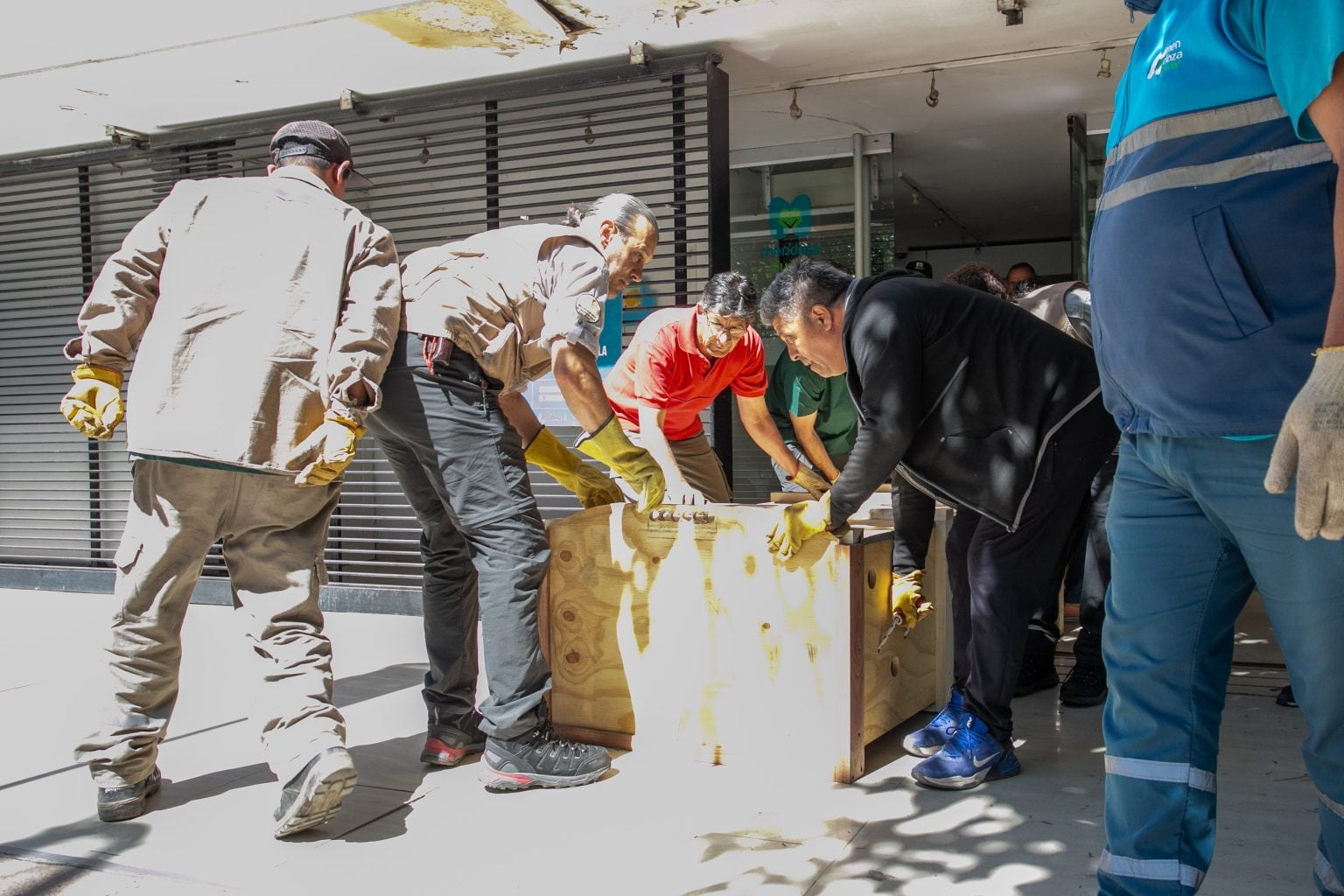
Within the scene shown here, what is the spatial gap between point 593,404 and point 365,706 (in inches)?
70.5

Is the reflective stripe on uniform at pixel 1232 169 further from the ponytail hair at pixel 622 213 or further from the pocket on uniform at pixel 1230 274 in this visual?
the ponytail hair at pixel 622 213

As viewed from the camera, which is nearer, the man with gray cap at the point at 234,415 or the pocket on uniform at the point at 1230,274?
the pocket on uniform at the point at 1230,274

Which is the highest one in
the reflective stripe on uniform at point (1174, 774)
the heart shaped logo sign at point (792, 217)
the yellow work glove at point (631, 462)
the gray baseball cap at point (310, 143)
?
the heart shaped logo sign at point (792, 217)

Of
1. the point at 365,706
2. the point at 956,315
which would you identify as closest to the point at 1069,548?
the point at 956,315

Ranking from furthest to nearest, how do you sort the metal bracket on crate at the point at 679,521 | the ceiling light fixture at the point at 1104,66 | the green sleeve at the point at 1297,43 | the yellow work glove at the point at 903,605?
the ceiling light fixture at the point at 1104,66 → the yellow work glove at the point at 903,605 → the metal bracket on crate at the point at 679,521 → the green sleeve at the point at 1297,43

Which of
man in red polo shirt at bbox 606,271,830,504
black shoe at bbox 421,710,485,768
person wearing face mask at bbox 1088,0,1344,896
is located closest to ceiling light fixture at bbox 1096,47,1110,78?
man in red polo shirt at bbox 606,271,830,504

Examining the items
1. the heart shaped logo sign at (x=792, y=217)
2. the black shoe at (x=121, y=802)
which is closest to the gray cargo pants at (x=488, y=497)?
the black shoe at (x=121, y=802)

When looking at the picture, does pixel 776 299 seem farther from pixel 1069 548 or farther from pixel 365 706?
pixel 365 706

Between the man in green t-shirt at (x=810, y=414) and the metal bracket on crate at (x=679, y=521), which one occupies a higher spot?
the man in green t-shirt at (x=810, y=414)

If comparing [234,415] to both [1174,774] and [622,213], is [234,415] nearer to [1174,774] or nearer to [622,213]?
[622,213]

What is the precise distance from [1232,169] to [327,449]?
2.20 metres

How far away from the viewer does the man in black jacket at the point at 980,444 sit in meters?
2.92

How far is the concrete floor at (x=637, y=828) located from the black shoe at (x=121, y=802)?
1.3 inches

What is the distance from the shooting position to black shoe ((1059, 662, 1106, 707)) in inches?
152
